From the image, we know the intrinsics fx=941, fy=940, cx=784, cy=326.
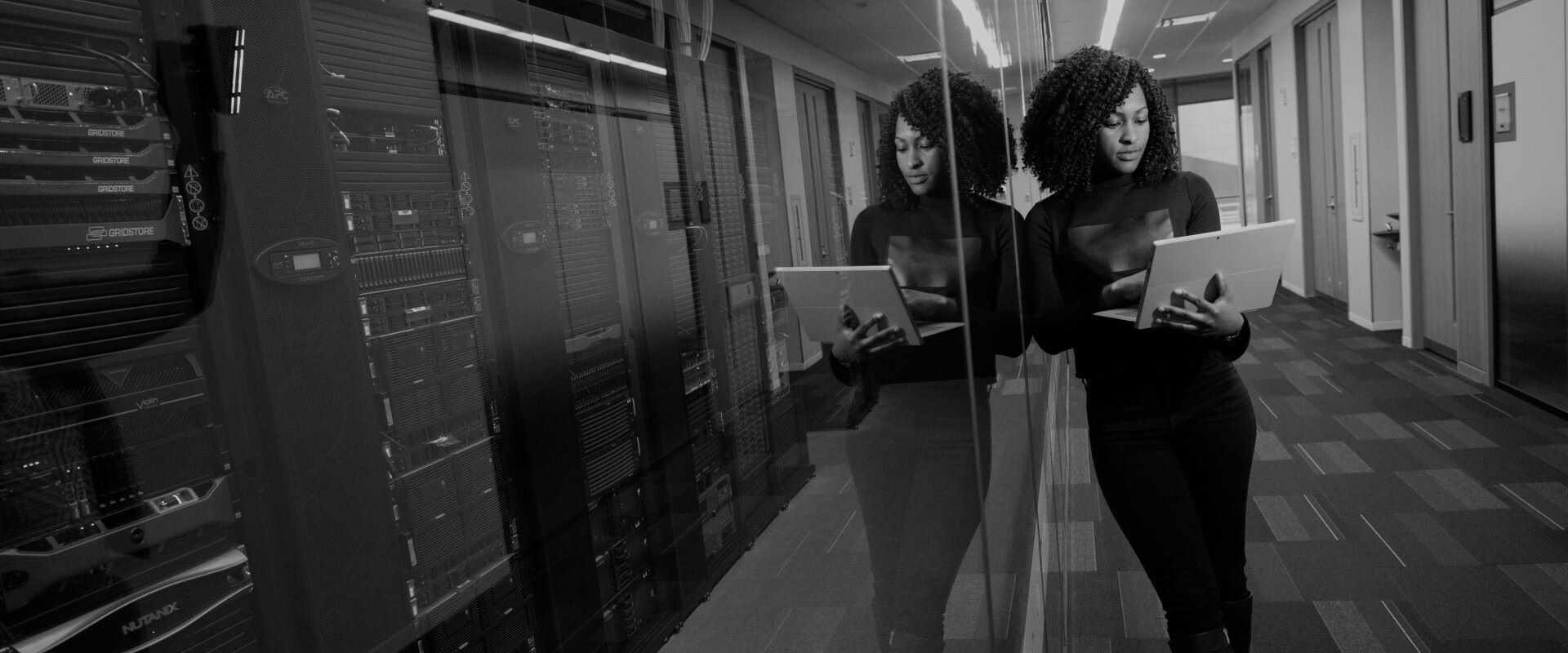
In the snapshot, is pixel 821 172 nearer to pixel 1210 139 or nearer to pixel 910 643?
pixel 910 643

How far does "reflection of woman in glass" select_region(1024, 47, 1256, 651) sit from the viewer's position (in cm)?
157

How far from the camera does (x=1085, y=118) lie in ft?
5.36

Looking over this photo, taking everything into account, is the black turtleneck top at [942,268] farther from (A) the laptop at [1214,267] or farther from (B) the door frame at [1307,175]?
(B) the door frame at [1307,175]

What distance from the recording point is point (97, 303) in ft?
1.00

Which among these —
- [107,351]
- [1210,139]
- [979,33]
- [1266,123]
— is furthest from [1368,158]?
[1210,139]

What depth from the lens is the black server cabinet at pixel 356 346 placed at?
354 millimetres

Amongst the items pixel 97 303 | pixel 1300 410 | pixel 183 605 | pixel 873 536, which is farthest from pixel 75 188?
pixel 1300 410

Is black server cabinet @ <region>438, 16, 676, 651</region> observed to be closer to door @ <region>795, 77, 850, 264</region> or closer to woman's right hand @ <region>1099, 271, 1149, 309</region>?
door @ <region>795, 77, 850, 264</region>

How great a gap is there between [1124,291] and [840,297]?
1.11 m

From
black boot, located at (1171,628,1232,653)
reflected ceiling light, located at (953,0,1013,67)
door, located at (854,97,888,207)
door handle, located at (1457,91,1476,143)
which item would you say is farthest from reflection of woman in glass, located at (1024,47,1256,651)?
door handle, located at (1457,91,1476,143)

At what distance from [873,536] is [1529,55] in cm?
411

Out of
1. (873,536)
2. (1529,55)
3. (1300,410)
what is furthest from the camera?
(1300,410)

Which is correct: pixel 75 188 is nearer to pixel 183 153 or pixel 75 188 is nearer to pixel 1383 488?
pixel 183 153

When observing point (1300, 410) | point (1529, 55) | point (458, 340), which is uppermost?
point (1529, 55)
